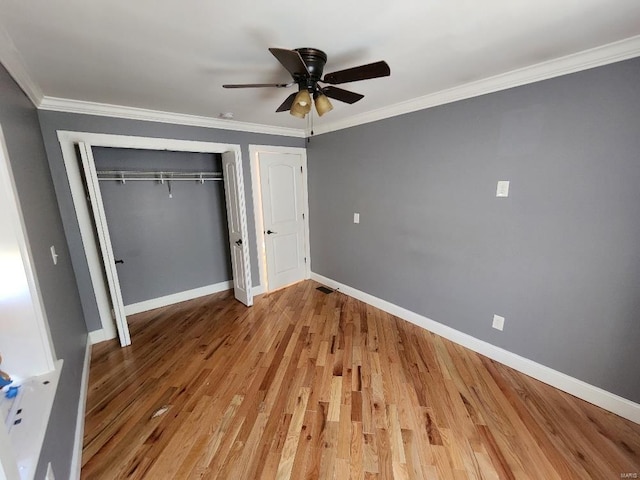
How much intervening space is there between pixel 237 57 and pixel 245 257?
7.18 ft

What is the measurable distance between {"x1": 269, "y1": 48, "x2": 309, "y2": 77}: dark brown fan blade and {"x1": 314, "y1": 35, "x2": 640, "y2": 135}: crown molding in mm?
1480

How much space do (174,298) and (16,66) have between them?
2.70 metres

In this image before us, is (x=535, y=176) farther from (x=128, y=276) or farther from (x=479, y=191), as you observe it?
(x=128, y=276)

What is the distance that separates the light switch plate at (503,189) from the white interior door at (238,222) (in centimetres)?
261

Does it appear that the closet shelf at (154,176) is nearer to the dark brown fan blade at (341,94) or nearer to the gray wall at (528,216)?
the gray wall at (528,216)

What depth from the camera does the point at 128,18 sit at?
1.25 metres

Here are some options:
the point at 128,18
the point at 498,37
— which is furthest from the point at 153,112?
the point at 498,37

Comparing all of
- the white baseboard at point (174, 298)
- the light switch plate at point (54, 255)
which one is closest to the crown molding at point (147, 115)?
the light switch plate at point (54, 255)

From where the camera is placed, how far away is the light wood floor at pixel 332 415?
57.6 inches

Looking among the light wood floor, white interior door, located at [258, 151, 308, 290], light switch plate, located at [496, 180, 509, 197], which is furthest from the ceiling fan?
the light wood floor

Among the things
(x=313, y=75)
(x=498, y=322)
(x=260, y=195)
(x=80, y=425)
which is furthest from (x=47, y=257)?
(x=498, y=322)

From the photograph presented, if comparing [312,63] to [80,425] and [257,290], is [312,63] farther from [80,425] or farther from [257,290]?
[257,290]

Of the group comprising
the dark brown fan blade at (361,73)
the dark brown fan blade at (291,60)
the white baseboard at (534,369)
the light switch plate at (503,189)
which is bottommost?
the white baseboard at (534,369)

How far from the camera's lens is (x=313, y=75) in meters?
1.58
